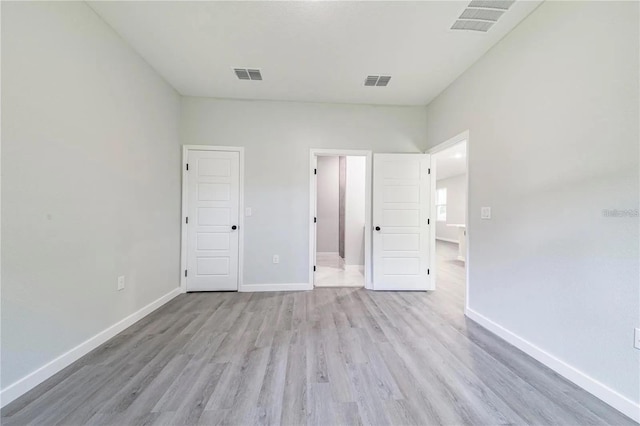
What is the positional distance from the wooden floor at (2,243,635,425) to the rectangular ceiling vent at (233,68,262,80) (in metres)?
2.83

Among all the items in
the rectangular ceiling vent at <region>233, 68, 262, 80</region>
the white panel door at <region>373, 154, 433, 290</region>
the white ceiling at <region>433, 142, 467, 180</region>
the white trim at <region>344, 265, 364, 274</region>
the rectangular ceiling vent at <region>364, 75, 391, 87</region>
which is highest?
the rectangular ceiling vent at <region>364, 75, 391, 87</region>

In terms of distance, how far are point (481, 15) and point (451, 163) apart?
609cm

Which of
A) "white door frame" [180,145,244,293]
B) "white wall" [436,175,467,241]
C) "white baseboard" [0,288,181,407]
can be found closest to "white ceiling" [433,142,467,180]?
"white wall" [436,175,467,241]

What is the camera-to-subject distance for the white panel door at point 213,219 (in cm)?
342

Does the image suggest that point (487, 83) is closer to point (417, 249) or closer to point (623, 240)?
point (623, 240)

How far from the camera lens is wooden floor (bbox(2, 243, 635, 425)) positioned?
134 cm

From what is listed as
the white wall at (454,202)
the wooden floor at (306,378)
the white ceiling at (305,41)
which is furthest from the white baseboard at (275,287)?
the white wall at (454,202)

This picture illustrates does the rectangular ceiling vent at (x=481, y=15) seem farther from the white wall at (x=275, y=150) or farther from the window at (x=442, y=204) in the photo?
the window at (x=442, y=204)

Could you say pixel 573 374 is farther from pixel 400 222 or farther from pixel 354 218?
pixel 354 218

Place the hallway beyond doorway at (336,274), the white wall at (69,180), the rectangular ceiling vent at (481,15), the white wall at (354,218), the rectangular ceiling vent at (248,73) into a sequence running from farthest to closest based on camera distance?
1. the white wall at (354,218)
2. the hallway beyond doorway at (336,274)
3. the rectangular ceiling vent at (248,73)
4. the rectangular ceiling vent at (481,15)
5. the white wall at (69,180)

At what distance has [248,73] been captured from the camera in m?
2.82

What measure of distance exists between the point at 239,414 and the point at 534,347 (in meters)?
2.26

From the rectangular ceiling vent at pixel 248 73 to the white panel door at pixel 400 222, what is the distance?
1.92m

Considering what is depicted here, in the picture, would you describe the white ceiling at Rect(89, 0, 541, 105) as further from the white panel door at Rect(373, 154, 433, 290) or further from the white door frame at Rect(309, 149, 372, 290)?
the white panel door at Rect(373, 154, 433, 290)
